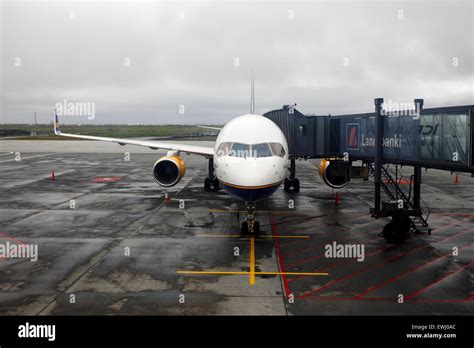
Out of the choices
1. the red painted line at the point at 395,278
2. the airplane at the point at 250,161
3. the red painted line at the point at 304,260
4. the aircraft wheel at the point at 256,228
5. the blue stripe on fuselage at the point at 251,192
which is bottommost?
the red painted line at the point at 395,278

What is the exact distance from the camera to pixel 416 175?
17750mm

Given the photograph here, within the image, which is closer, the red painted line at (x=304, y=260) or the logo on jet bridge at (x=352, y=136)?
the red painted line at (x=304, y=260)

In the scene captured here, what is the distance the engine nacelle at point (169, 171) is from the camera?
25.5 m

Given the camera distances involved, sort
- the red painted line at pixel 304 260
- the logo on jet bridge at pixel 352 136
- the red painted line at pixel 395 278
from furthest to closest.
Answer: the logo on jet bridge at pixel 352 136, the red painted line at pixel 304 260, the red painted line at pixel 395 278

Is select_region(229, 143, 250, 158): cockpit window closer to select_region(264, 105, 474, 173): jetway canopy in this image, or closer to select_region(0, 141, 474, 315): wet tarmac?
select_region(0, 141, 474, 315): wet tarmac

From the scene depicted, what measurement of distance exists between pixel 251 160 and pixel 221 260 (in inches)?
168

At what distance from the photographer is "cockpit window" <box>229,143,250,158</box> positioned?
55.0 feet

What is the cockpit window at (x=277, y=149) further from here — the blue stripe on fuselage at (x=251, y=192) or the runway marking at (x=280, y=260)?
the runway marking at (x=280, y=260)

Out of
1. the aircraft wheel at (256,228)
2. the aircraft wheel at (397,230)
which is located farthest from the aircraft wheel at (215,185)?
the aircraft wheel at (397,230)

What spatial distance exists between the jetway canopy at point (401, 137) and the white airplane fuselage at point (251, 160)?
4.86 m

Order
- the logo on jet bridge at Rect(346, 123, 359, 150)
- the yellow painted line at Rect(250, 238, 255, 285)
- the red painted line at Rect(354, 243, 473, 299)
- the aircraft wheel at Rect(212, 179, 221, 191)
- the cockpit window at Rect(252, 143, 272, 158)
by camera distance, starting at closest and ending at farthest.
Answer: the red painted line at Rect(354, 243, 473, 299)
the yellow painted line at Rect(250, 238, 255, 285)
the cockpit window at Rect(252, 143, 272, 158)
the logo on jet bridge at Rect(346, 123, 359, 150)
the aircraft wheel at Rect(212, 179, 221, 191)

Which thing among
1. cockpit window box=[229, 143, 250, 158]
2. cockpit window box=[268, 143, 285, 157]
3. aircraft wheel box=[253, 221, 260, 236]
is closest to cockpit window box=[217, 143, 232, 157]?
cockpit window box=[229, 143, 250, 158]
